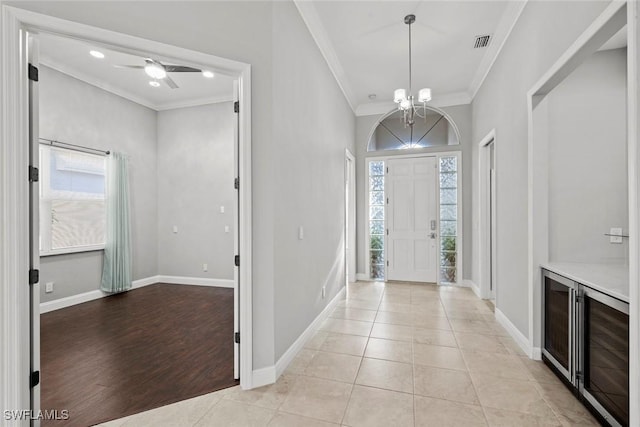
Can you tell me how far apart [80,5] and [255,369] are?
2586 millimetres

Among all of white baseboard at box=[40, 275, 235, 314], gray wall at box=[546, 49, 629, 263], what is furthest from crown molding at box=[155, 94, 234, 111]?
gray wall at box=[546, 49, 629, 263]

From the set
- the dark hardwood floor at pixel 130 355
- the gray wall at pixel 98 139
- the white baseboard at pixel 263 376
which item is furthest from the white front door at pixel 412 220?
the gray wall at pixel 98 139

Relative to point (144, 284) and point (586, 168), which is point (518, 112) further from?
point (144, 284)

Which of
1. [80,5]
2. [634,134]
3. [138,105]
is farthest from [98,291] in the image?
[634,134]

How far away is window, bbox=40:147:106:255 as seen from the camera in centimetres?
384

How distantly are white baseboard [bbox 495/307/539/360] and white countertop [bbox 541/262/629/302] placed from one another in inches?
29.9

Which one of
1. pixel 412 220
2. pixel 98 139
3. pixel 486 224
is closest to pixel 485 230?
pixel 486 224

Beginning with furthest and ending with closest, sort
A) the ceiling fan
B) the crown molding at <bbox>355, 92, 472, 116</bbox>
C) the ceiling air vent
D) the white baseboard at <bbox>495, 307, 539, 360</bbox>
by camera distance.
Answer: the crown molding at <bbox>355, 92, 472, 116</bbox>
the ceiling air vent
the ceiling fan
the white baseboard at <bbox>495, 307, 539, 360</bbox>

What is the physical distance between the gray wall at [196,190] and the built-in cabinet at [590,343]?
174 inches

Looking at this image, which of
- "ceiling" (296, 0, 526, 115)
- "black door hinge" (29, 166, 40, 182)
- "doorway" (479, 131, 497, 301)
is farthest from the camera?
"doorway" (479, 131, 497, 301)

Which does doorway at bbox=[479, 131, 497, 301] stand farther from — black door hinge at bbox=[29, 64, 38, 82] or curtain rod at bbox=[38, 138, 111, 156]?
curtain rod at bbox=[38, 138, 111, 156]

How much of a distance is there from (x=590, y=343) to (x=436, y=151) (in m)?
3.86

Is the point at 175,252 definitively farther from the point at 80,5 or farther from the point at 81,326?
the point at 80,5

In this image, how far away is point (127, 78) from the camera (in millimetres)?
4406
